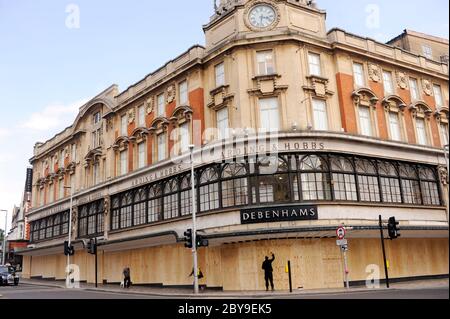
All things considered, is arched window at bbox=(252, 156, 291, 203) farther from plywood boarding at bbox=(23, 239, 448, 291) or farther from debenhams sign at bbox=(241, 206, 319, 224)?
plywood boarding at bbox=(23, 239, 448, 291)

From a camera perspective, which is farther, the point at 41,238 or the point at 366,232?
the point at 41,238

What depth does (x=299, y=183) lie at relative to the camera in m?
24.8

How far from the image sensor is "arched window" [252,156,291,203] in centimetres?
2486

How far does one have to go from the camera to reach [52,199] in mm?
49250

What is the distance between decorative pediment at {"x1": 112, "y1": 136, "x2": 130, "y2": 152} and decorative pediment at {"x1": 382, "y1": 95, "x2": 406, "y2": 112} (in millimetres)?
20726

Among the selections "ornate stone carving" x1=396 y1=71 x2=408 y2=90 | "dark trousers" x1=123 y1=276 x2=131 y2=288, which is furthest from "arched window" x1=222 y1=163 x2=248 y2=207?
"ornate stone carving" x1=396 y1=71 x2=408 y2=90

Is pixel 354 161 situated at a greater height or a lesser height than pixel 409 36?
lesser

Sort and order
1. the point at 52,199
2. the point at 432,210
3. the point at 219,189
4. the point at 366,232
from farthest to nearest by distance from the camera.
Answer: the point at 52,199, the point at 432,210, the point at 219,189, the point at 366,232

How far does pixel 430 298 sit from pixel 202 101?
2609 centimetres

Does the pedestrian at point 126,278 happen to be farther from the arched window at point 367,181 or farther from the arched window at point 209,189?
the arched window at point 367,181

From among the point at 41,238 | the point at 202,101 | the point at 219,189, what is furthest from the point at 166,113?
the point at 41,238

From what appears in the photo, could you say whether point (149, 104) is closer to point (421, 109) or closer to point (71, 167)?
point (71, 167)

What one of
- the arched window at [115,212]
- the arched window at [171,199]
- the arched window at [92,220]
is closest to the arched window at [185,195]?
the arched window at [171,199]

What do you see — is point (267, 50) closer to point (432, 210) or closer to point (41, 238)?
point (432, 210)
